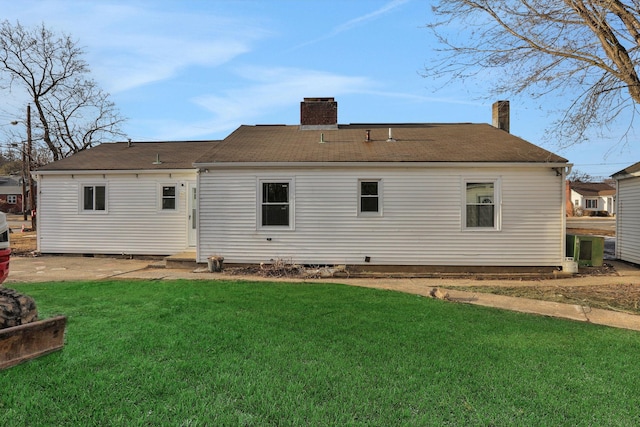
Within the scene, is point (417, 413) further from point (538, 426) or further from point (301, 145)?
point (301, 145)

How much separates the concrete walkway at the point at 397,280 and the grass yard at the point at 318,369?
0.96 m

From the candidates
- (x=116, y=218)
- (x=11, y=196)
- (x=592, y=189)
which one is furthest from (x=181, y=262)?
(x=11, y=196)

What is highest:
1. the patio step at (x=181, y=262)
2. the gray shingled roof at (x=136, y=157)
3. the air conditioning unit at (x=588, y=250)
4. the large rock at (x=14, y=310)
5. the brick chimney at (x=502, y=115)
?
the brick chimney at (x=502, y=115)

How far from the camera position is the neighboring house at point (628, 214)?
12.4m

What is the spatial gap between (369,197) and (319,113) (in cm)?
566

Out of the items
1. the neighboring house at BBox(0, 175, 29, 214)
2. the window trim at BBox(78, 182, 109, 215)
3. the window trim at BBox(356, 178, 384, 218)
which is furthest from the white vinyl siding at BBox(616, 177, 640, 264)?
the neighboring house at BBox(0, 175, 29, 214)

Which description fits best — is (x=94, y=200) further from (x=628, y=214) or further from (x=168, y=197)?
(x=628, y=214)

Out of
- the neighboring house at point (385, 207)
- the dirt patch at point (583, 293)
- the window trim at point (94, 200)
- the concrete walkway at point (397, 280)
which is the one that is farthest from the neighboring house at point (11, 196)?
the dirt patch at point (583, 293)

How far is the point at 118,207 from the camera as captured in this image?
44.4ft

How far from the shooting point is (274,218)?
37.3 feet

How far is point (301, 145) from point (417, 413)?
10.6 metres

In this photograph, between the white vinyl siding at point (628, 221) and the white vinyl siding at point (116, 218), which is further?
the white vinyl siding at point (116, 218)

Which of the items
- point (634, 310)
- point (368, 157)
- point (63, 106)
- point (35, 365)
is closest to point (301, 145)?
point (368, 157)

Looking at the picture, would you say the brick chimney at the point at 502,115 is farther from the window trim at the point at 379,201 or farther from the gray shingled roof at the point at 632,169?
the window trim at the point at 379,201
